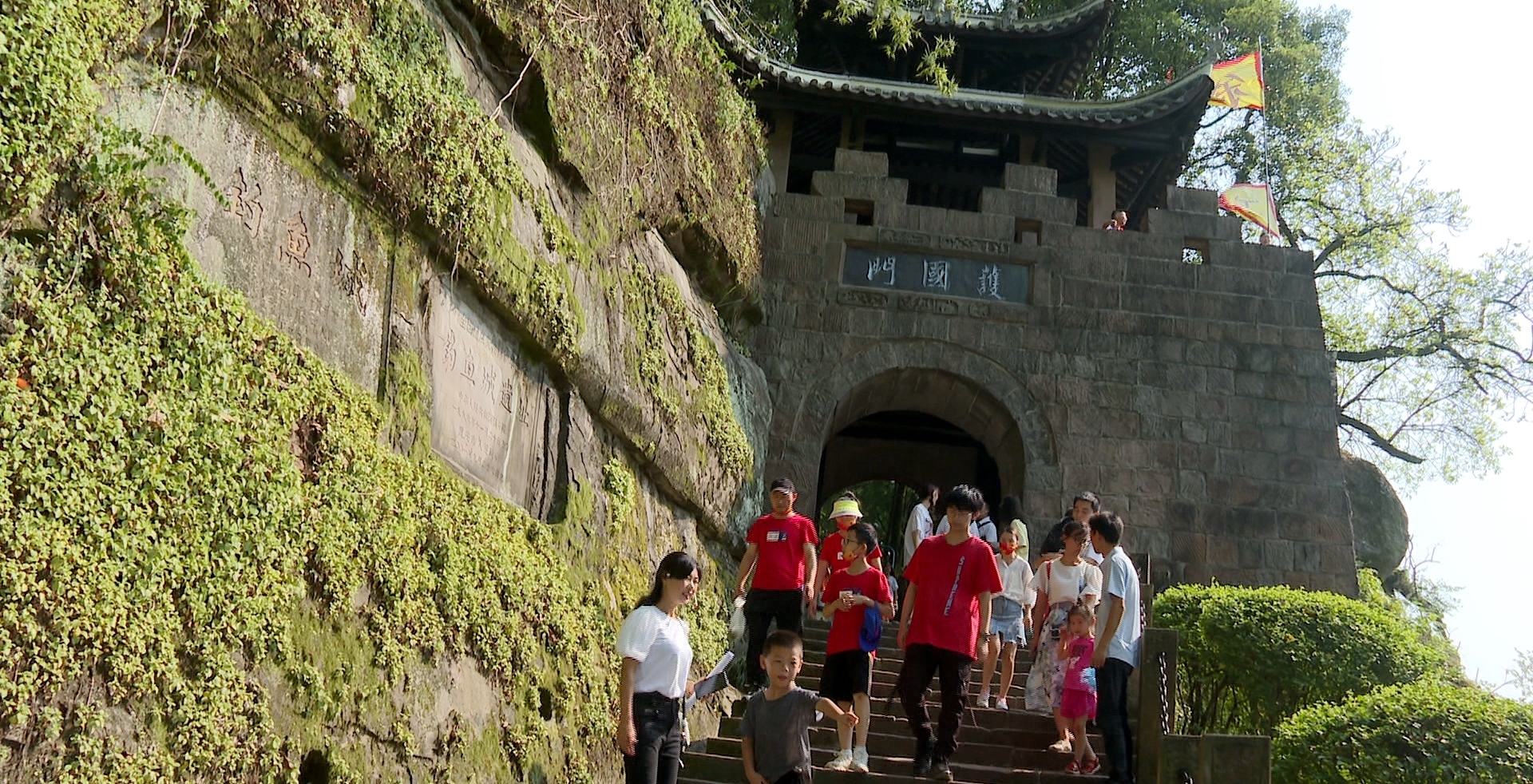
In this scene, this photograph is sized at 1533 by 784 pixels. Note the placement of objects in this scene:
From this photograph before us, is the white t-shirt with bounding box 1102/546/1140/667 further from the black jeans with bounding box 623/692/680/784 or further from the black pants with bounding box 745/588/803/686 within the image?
the black jeans with bounding box 623/692/680/784

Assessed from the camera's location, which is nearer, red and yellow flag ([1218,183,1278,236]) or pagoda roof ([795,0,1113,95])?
red and yellow flag ([1218,183,1278,236])

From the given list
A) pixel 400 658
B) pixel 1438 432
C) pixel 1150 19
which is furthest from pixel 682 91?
pixel 1438 432

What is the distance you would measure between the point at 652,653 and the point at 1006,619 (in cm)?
324

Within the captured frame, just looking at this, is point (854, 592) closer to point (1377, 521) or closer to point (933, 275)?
point (933, 275)

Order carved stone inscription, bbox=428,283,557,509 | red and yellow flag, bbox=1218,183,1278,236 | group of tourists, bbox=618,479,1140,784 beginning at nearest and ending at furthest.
Result: 1. group of tourists, bbox=618,479,1140,784
2. carved stone inscription, bbox=428,283,557,509
3. red and yellow flag, bbox=1218,183,1278,236

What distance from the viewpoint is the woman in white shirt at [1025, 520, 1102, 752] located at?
21.5 ft

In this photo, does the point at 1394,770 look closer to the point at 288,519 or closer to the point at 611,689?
the point at 611,689

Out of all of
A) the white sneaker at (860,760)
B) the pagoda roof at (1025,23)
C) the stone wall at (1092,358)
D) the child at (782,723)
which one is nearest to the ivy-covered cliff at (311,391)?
the child at (782,723)

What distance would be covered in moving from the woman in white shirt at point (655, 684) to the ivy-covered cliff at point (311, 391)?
678 mm

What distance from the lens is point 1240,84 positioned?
1623cm

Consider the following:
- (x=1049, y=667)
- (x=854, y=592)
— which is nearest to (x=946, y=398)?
(x=1049, y=667)

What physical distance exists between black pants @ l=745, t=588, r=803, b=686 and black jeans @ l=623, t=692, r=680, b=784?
2.25 metres

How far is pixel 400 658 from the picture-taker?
455 cm

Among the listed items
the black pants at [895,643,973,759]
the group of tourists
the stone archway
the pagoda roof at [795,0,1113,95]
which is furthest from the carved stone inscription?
the pagoda roof at [795,0,1113,95]
